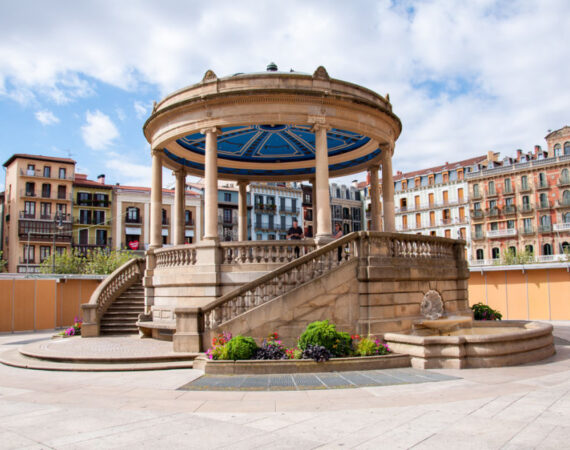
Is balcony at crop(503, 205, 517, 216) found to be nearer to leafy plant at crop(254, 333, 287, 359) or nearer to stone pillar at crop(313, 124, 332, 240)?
stone pillar at crop(313, 124, 332, 240)

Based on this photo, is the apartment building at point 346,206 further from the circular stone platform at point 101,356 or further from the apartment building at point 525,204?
the circular stone platform at point 101,356

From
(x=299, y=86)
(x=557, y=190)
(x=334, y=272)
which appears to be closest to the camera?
(x=334, y=272)

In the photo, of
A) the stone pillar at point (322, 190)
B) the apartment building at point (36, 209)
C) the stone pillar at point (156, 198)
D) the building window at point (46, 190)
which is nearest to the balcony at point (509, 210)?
the stone pillar at point (322, 190)

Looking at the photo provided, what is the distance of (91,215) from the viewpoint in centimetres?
7481

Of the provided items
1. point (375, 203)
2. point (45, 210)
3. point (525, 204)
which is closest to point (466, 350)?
point (375, 203)

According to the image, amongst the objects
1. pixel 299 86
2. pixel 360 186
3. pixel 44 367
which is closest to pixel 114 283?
pixel 44 367

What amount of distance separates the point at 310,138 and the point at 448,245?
28.0 feet

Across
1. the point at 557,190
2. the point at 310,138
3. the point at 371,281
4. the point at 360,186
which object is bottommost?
the point at 371,281

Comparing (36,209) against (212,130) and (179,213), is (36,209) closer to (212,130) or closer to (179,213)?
(179,213)

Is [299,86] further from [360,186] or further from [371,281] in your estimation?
[360,186]

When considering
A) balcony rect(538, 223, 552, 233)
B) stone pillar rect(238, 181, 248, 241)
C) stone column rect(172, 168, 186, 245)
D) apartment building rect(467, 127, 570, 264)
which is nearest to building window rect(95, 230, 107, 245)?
stone pillar rect(238, 181, 248, 241)

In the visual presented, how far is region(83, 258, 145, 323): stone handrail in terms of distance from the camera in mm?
20406

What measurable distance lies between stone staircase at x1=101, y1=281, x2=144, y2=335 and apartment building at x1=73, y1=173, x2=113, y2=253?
55.2 meters

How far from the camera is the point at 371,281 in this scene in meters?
14.4
